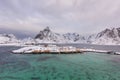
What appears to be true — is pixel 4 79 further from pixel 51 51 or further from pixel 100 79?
pixel 51 51

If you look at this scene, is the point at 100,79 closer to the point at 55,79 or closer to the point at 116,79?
the point at 116,79

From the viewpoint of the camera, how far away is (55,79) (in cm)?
2303

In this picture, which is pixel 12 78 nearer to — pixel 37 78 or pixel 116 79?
pixel 37 78

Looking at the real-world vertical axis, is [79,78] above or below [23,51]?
below

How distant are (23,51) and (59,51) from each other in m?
18.8

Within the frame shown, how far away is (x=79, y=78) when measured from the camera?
79.0 feet

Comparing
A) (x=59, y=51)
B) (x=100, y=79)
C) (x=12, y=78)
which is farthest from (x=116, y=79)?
(x=59, y=51)

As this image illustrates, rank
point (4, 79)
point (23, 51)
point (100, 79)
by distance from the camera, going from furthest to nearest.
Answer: point (23, 51) < point (100, 79) < point (4, 79)

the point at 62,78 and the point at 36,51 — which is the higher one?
the point at 36,51

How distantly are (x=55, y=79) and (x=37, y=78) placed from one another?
331 centimetres

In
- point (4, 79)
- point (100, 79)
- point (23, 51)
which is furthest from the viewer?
point (23, 51)

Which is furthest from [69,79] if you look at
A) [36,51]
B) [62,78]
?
[36,51]

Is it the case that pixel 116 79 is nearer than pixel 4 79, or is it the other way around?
pixel 4 79

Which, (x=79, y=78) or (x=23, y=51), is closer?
(x=79, y=78)
